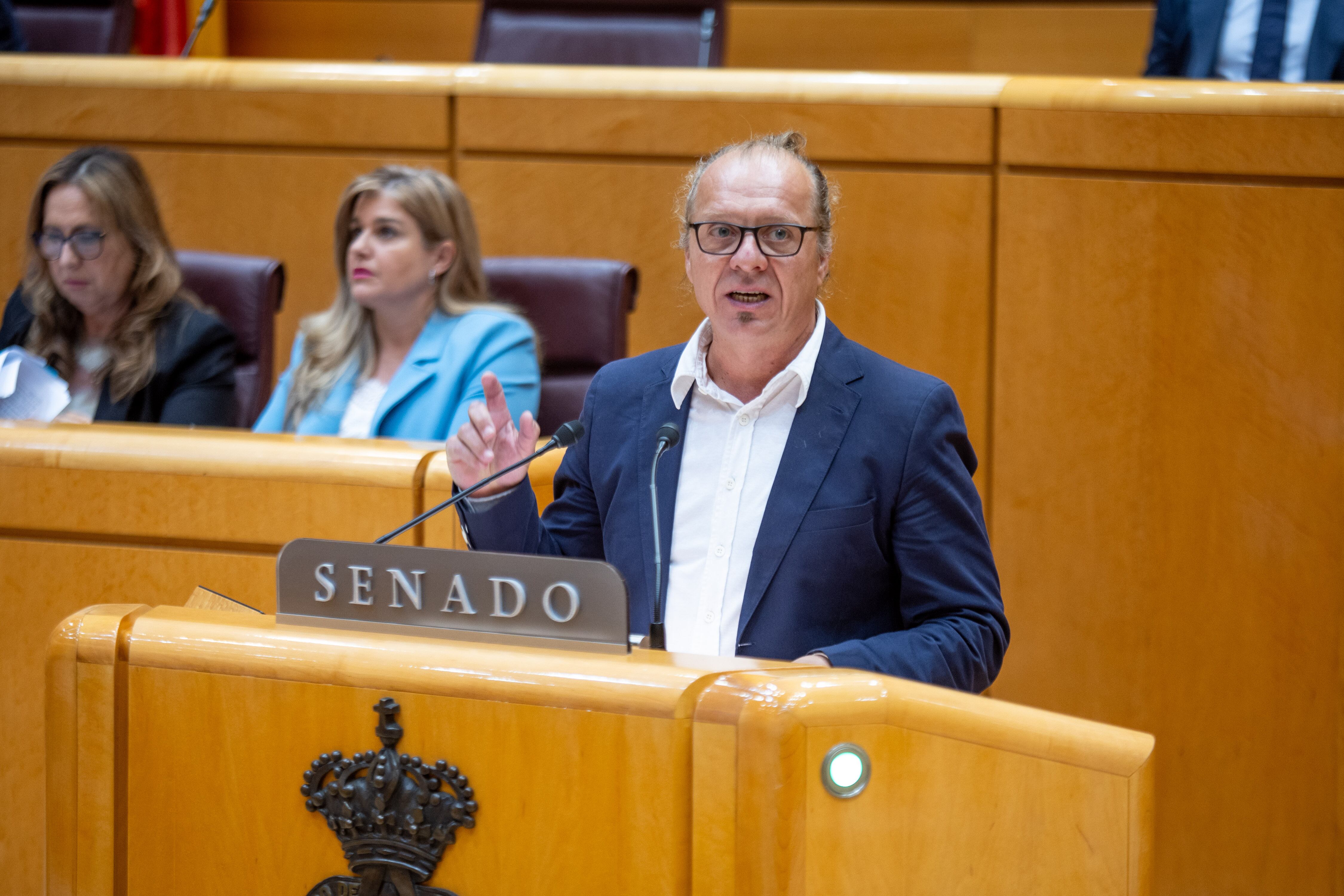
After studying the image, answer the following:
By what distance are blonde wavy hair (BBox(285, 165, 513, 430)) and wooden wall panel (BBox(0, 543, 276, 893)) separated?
2.27ft

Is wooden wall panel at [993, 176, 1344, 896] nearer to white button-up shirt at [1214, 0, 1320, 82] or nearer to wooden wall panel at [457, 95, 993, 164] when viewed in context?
wooden wall panel at [457, 95, 993, 164]

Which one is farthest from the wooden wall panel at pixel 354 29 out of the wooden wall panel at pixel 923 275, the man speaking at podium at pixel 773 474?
the man speaking at podium at pixel 773 474

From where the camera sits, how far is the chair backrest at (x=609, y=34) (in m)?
2.74

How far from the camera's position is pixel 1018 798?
844mm

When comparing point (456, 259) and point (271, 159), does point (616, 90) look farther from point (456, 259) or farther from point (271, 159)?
point (271, 159)

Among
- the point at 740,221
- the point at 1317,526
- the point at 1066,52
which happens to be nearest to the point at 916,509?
the point at 740,221

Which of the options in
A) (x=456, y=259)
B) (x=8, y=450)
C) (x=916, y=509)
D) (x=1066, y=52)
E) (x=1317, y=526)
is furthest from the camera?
(x=1066, y=52)

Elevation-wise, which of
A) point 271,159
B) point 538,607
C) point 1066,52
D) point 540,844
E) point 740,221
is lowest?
point 540,844

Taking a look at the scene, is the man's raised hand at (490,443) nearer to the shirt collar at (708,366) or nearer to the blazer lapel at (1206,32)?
the shirt collar at (708,366)

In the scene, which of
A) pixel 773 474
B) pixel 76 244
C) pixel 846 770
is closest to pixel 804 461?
pixel 773 474

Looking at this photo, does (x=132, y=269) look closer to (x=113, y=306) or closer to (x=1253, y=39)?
(x=113, y=306)

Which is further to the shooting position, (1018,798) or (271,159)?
(271,159)

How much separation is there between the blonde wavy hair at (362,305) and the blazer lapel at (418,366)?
1.5 inches

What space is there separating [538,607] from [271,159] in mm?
1762
